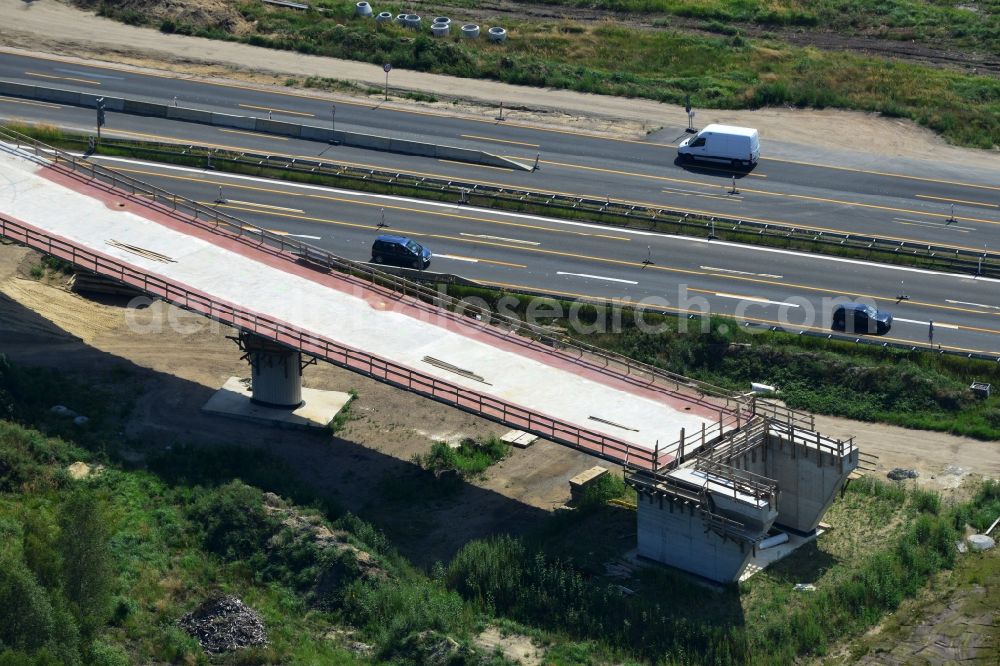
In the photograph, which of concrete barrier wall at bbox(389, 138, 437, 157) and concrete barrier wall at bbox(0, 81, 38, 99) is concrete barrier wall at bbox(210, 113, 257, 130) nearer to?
concrete barrier wall at bbox(389, 138, 437, 157)

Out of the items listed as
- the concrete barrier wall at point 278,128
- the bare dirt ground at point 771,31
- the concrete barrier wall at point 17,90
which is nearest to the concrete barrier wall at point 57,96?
the concrete barrier wall at point 17,90

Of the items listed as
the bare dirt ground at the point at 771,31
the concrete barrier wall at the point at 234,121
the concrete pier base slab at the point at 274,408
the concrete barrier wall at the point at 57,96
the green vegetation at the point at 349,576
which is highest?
the bare dirt ground at the point at 771,31

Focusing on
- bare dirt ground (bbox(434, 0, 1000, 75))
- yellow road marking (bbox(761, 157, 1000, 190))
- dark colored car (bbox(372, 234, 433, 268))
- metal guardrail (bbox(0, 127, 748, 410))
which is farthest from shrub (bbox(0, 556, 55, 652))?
bare dirt ground (bbox(434, 0, 1000, 75))

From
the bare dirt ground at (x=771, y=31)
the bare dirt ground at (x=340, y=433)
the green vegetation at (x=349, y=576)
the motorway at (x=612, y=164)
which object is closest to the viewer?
the green vegetation at (x=349, y=576)

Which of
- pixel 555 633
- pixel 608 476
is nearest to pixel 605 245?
pixel 608 476

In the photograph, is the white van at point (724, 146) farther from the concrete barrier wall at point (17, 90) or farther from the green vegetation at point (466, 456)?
the concrete barrier wall at point (17, 90)

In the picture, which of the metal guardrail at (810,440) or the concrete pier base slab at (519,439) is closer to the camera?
the metal guardrail at (810,440)
